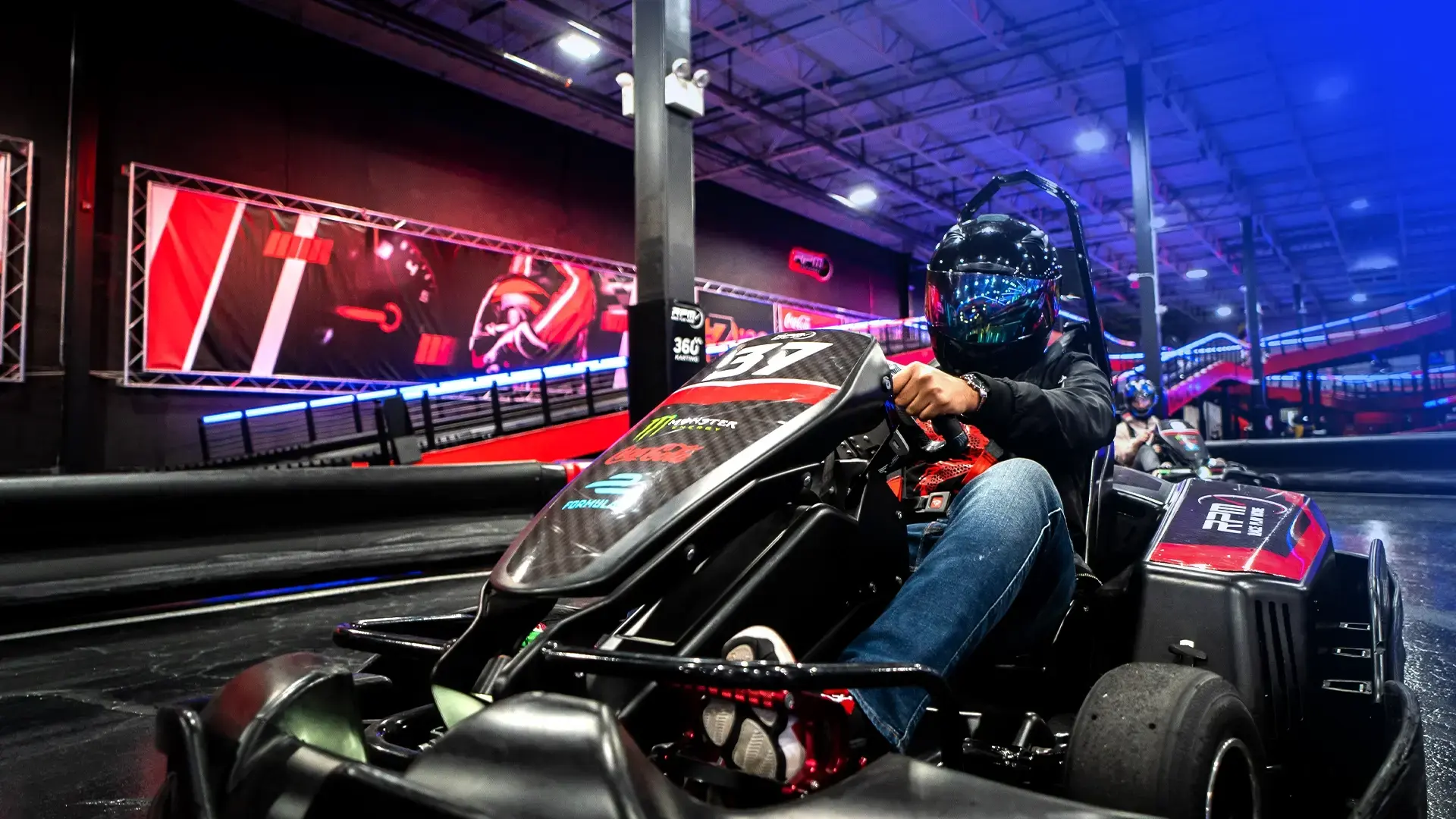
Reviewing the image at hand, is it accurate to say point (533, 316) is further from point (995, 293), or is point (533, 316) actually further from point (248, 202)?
point (995, 293)

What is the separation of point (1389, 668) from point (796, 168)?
42.6 ft

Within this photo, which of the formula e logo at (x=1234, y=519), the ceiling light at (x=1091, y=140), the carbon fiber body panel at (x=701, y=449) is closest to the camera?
the carbon fiber body panel at (x=701, y=449)

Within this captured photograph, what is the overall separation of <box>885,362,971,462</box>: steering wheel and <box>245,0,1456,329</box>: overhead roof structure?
8297 mm

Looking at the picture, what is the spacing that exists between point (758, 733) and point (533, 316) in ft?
32.9

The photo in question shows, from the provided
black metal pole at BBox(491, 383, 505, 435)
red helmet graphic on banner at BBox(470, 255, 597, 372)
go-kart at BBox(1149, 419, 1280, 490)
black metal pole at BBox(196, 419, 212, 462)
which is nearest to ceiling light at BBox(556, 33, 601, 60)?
red helmet graphic on banner at BBox(470, 255, 597, 372)

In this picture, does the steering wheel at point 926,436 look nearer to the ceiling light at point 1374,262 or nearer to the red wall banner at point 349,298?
the red wall banner at point 349,298

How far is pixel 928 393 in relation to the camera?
1.34 metres

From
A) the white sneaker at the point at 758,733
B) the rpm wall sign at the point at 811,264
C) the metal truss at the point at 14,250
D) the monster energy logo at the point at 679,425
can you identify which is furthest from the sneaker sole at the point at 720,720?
the rpm wall sign at the point at 811,264

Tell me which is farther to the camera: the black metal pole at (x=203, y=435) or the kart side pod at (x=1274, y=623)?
the black metal pole at (x=203, y=435)

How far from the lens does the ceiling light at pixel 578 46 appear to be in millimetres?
9117

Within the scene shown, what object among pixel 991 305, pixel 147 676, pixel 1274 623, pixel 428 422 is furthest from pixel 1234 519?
pixel 428 422

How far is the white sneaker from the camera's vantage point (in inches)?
35.6

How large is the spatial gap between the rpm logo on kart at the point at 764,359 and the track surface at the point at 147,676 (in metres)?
1.18

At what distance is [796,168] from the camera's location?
13.8 metres
